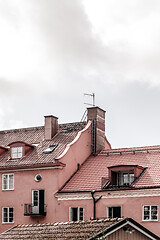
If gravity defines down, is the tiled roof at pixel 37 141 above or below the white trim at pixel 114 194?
above

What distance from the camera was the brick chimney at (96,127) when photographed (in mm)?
50969

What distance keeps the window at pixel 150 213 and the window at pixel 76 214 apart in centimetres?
548

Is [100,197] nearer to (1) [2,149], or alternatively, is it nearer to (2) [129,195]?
(2) [129,195]

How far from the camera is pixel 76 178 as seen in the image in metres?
46.2

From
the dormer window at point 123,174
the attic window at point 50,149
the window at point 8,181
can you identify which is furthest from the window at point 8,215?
the dormer window at point 123,174

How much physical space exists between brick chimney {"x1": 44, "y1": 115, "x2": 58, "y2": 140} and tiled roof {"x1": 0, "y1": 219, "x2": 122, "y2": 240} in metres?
26.7

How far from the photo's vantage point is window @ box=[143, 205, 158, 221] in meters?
40.4

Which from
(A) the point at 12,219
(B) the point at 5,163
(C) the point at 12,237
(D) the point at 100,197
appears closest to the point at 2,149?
(B) the point at 5,163

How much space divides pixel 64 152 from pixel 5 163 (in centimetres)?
595

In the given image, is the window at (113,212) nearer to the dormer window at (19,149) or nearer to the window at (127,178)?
the window at (127,178)

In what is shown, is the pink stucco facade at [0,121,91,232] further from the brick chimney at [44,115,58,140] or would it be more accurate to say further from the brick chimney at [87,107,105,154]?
the brick chimney at [44,115,58,140]

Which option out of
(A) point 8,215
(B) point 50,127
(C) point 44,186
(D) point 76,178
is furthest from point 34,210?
(B) point 50,127

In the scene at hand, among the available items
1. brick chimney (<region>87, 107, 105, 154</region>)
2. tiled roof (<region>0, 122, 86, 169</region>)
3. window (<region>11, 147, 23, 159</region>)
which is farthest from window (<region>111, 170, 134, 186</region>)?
window (<region>11, 147, 23, 159</region>)

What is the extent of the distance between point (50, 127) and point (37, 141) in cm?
195
